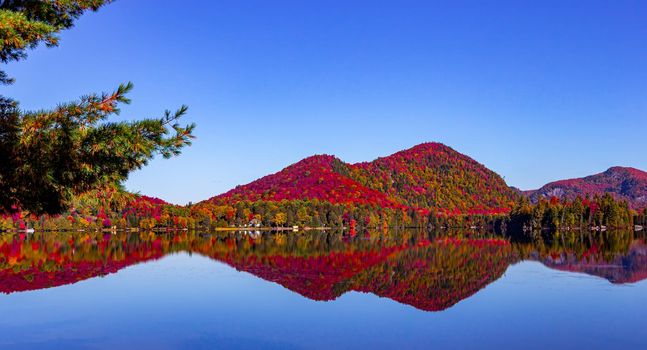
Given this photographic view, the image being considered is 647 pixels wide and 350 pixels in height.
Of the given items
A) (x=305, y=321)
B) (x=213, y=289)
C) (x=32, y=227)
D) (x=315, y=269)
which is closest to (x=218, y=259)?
(x=315, y=269)

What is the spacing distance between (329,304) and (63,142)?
926 inches

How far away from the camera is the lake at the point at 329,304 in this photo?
23.7 meters

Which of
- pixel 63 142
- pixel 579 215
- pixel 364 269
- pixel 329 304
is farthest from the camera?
pixel 579 215

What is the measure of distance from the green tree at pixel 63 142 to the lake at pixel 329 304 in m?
12.0

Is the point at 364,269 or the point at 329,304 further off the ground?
the point at 364,269

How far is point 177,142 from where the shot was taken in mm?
12883

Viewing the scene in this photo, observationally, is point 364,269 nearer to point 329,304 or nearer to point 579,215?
point 329,304

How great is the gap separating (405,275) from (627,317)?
791 inches

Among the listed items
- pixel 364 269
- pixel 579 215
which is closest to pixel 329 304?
pixel 364 269

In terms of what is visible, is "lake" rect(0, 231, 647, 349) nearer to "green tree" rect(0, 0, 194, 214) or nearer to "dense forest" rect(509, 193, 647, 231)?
"green tree" rect(0, 0, 194, 214)

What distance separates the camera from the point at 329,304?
107 ft

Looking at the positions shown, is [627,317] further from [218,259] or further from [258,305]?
[218,259]

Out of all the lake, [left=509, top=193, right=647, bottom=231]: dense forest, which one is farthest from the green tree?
[left=509, top=193, right=647, bottom=231]: dense forest

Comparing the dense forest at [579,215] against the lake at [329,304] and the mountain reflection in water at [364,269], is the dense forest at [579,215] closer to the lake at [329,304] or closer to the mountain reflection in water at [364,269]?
the mountain reflection in water at [364,269]
